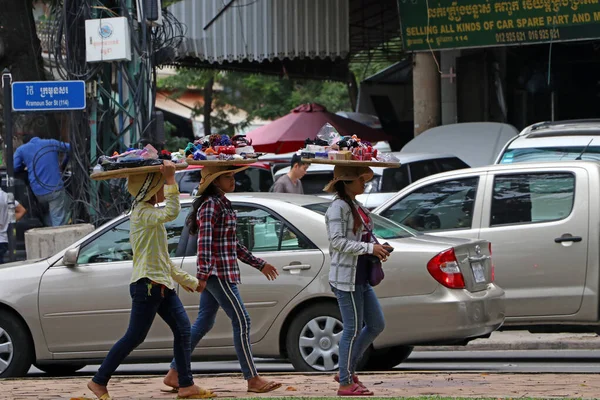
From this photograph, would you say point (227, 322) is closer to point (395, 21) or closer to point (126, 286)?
point (126, 286)

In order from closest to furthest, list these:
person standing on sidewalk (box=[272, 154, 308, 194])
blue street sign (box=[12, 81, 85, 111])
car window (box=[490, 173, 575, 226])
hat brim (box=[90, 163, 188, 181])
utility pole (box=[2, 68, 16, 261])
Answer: hat brim (box=[90, 163, 188, 181])
car window (box=[490, 173, 575, 226])
person standing on sidewalk (box=[272, 154, 308, 194])
utility pole (box=[2, 68, 16, 261])
blue street sign (box=[12, 81, 85, 111])

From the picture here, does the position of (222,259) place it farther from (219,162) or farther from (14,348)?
(14,348)

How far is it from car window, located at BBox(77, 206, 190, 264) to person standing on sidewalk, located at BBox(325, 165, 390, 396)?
92.3 inches

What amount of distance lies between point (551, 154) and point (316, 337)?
4613 mm

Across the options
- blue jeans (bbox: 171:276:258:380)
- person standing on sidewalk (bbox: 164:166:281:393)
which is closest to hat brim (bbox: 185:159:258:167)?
person standing on sidewalk (bbox: 164:166:281:393)

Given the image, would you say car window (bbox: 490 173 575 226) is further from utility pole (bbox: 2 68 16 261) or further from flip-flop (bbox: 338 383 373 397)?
utility pole (bbox: 2 68 16 261)

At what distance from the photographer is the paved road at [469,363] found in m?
9.83

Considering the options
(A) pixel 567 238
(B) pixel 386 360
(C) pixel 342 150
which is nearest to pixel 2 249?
(B) pixel 386 360

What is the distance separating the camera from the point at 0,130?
20906 mm

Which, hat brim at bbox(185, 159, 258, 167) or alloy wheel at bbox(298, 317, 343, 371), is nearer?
hat brim at bbox(185, 159, 258, 167)

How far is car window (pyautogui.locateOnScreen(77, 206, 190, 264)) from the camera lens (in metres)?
9.27

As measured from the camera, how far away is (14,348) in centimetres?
920

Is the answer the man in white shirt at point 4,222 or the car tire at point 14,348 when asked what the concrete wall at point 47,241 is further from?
the car tire at point 14,348

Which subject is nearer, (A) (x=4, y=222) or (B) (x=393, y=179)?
(A) (x=4, y=222)
